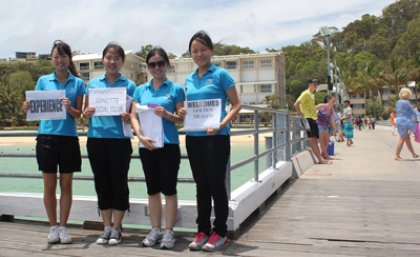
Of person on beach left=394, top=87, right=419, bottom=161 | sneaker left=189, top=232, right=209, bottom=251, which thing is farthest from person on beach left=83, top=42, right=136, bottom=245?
person on beach left=394, top=87, right=419, bottom=161

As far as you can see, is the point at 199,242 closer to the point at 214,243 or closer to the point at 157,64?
the point at 214,243

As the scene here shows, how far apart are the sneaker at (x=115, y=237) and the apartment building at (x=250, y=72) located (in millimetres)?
67917

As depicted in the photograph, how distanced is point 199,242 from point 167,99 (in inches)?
51.8

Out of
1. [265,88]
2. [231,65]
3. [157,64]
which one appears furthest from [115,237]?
[265,88]

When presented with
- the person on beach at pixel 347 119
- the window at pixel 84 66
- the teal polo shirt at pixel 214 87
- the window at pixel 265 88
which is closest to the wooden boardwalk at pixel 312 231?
the teal polo shirt at pixel 214 87

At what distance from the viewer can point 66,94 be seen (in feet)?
14.1

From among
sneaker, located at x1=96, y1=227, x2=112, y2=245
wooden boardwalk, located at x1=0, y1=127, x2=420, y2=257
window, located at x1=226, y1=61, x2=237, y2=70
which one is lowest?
wooden boardwalk, located at x1=0, y1=127, x2=420, y2=257

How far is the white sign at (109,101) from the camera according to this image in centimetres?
405

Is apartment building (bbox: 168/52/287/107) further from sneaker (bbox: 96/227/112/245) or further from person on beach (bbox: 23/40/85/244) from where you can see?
sneaker (bbox: 96/227/112/245)

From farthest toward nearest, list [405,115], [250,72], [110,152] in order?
[250,72], [405,115], [110,152]

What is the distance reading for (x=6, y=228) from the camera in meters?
4.96

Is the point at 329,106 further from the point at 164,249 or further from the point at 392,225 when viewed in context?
the point at 164,249

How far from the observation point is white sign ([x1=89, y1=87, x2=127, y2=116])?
4.05 m

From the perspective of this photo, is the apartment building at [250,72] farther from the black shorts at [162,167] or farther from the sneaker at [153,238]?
the black shorts at [162,167]
